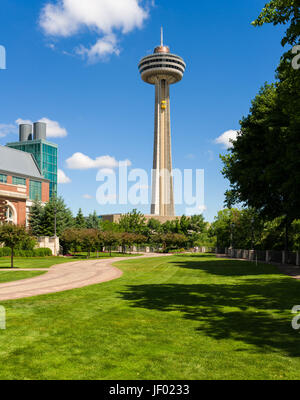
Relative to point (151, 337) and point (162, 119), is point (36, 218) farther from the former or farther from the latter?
point (162, 119)

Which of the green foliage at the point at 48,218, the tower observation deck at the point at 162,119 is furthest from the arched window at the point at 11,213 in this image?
the tower observation deck at the point at 162,119

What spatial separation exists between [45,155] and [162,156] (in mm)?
45543

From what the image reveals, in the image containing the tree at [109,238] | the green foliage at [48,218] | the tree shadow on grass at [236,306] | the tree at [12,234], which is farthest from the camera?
the green foliage at [48,218]

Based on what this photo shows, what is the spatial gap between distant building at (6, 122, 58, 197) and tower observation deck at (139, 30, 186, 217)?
39.9m

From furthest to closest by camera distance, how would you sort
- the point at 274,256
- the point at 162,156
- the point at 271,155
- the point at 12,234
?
the point at 162,156
the point at 274,256
the point at 12,234
the point at 271,155

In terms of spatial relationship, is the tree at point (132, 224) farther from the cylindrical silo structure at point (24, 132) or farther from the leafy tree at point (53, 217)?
the cylindrical silo structure at point (24, 132)

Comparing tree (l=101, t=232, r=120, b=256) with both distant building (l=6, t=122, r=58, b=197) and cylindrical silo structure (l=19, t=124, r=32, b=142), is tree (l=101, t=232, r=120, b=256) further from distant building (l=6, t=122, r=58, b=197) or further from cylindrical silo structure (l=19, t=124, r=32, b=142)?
cylindrical silo structure (l=19, t=124, r=32, b=142)

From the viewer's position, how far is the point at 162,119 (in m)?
143

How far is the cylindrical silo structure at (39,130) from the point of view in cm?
14625

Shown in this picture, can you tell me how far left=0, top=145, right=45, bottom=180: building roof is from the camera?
71.7m

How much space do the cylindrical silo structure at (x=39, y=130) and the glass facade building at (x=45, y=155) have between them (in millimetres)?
8466

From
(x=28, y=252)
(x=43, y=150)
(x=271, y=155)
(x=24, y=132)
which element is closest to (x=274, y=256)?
(x=271, y=155)

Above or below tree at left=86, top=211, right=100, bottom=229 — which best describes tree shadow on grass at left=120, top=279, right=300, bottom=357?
below

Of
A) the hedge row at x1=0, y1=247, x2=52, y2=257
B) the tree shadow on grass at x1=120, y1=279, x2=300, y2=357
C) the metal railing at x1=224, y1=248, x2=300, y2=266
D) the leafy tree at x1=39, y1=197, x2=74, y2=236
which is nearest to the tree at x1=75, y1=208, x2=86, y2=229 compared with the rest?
the leafy tree at x1=39, y1=197, x2=74, y2=236
